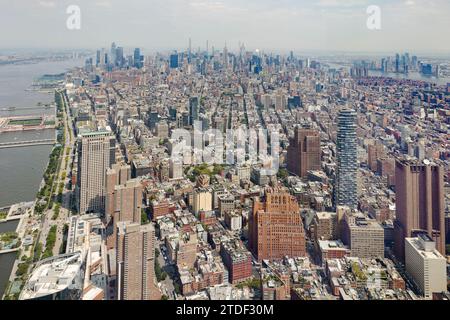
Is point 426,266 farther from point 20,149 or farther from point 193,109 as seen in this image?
point 20,149

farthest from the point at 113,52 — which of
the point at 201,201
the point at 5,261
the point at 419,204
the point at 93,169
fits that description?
the point at 419,204

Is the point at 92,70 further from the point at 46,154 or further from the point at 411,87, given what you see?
the point at 411,87

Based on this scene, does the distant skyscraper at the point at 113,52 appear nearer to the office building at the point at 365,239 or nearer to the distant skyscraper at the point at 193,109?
the distant skyscraper at the point at 193,109

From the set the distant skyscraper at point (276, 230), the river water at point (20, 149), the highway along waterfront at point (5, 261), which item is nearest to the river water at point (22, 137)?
the river water at point (20, 149)

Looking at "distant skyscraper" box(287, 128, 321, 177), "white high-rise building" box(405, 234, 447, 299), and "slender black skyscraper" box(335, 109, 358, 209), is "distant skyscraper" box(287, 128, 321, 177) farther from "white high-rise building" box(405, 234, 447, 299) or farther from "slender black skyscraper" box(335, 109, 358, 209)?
"white high-rise building" box(405, 234, 447, 299)

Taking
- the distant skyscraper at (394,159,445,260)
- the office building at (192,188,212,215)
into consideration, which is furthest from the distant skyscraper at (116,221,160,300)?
the distant skyscraper at (394,159,445,260)
